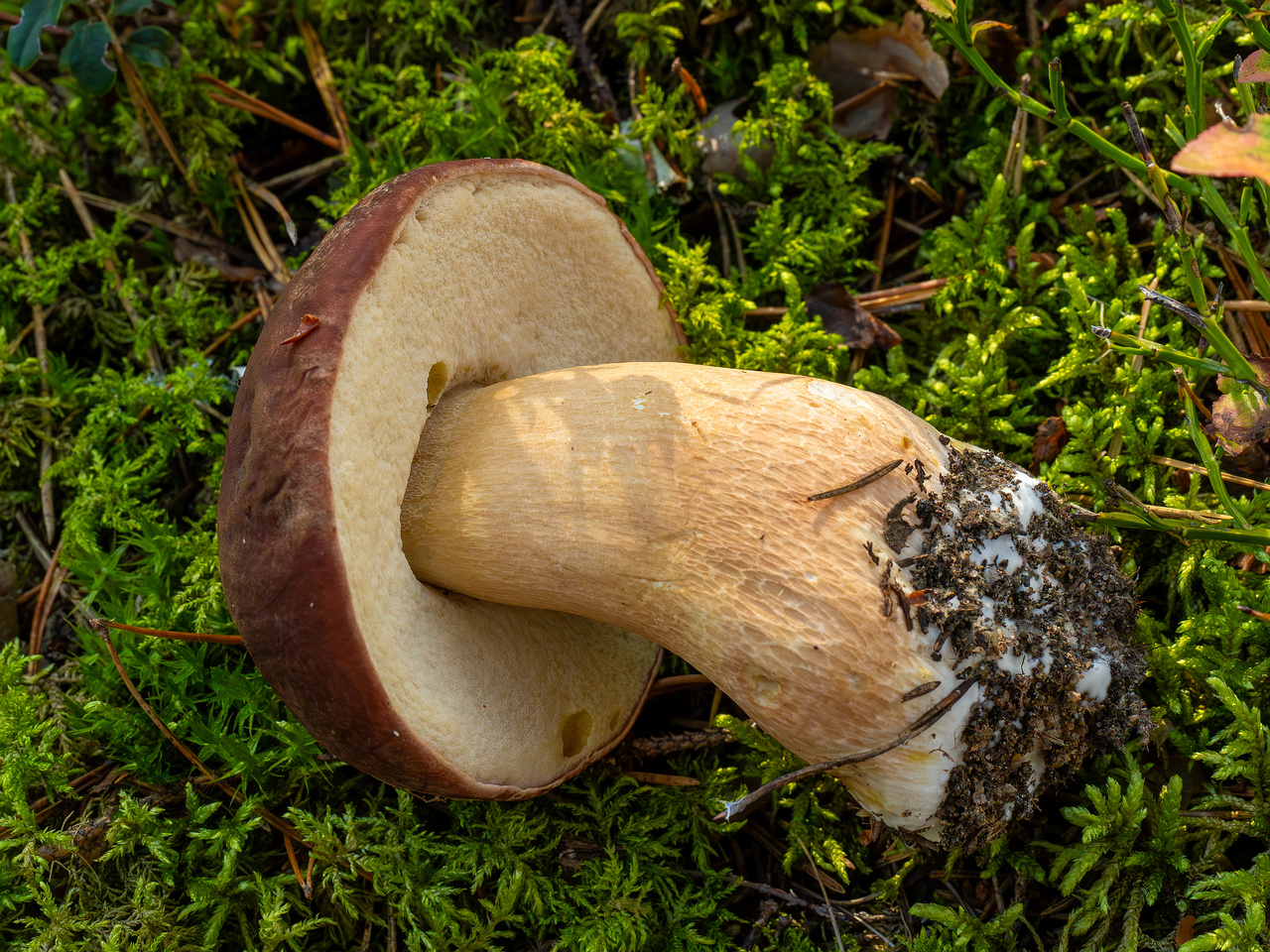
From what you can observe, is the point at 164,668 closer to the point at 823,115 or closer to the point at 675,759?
the point at 675,759

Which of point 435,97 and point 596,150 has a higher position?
point 435,97

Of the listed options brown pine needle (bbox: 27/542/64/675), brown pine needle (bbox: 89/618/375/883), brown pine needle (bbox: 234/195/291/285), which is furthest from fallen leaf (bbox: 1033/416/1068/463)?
brown pine needle (bbox: 27/542/64/675)

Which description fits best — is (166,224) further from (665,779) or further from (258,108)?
(665,779)

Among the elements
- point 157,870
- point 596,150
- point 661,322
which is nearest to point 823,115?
point 596,150

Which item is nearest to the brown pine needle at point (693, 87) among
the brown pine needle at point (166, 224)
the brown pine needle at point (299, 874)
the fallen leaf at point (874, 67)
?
the fallen leaf at point (874, 67)

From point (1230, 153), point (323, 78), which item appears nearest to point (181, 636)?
point (323, 78)
